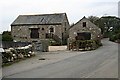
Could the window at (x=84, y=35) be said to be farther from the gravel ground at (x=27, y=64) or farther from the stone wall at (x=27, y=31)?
the gravel ground at (x=27, y=64)

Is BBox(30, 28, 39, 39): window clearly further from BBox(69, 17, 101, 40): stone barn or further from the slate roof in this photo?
BBox(69, 17, 101, 40): stone barn

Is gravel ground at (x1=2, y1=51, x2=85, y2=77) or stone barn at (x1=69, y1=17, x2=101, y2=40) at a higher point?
stone barn at (x1=69, y1=17, x2=101, y2=40)

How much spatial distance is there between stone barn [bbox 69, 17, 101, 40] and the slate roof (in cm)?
390

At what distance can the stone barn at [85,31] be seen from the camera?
53594 millimetres

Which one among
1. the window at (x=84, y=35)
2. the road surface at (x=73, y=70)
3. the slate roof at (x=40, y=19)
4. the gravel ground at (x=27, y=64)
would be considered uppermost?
the slate roof at (x=40, y=19)

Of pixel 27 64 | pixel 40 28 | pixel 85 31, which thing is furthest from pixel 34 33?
pixel 27 64

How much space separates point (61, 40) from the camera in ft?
185

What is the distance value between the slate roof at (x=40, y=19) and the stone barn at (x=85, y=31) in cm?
390

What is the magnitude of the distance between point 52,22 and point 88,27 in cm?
782

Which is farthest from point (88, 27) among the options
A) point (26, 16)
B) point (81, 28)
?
point (26, 16)

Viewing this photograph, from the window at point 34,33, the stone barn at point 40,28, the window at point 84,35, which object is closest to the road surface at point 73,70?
the window at point 84,35

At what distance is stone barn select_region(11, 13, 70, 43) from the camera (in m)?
57.0

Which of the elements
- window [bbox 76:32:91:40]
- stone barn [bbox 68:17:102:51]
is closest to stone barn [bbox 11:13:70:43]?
stone barn [bbox 68:17:102:51]

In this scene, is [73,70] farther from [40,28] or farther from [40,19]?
[40,19]
